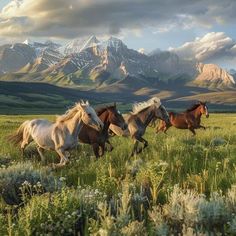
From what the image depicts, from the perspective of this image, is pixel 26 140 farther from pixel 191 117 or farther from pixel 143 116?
pixel 191 117

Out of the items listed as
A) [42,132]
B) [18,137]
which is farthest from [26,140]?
[42,132]

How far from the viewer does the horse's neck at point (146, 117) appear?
703 inches

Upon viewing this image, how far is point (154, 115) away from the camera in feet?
59.4

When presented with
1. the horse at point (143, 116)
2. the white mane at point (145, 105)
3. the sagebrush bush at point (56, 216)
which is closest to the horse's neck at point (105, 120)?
the horse at point (143, 116)

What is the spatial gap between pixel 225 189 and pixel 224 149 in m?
5.25

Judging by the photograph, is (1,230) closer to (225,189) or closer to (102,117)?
(225,189)

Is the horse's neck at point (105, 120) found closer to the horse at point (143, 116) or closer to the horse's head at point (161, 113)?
the horse at point (143, 116)

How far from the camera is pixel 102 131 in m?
15.5

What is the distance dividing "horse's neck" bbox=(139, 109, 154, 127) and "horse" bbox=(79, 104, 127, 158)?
2364 millimetres

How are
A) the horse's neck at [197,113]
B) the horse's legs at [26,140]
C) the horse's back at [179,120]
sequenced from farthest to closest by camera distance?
the horse's back at [179,120] < the horse's neck at [197,113] < the horse's legs at [26,140]

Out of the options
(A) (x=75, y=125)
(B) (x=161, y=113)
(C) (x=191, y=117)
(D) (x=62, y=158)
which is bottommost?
(C) (x=191, y=117)

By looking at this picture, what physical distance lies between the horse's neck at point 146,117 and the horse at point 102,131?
2.36 metres

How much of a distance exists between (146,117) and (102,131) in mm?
3010

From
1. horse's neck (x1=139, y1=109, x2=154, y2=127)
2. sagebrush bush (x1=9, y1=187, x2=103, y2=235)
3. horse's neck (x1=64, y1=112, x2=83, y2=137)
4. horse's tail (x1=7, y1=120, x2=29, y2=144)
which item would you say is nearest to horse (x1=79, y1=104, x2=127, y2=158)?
horse's neck (x1=64, y1=112, x2=83, y2=137)
